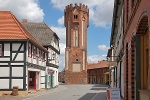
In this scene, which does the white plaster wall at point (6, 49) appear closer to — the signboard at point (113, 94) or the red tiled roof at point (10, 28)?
the red tiled roof at point (10, 28)

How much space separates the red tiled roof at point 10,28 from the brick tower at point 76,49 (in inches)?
1691

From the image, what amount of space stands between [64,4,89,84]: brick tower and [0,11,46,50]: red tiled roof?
4296cm

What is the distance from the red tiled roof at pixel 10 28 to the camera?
26.4m

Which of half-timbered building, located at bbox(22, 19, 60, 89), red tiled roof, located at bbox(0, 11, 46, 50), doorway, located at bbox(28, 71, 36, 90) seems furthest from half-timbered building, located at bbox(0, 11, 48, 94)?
half-timbered building, located at bbox(22, 19, 60, 89)

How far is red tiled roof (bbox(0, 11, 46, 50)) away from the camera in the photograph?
26.4 meters

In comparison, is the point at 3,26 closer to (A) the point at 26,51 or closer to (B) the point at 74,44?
(A) the point at 26,51

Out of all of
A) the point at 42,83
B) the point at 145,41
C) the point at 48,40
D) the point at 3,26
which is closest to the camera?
the point at 145,41

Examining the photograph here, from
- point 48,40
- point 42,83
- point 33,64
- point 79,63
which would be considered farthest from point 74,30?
point 33,64

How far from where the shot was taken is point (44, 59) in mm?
37781

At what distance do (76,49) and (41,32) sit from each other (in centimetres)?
3113

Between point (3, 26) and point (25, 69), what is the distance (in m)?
4.83

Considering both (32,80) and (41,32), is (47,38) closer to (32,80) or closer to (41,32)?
(41,32)

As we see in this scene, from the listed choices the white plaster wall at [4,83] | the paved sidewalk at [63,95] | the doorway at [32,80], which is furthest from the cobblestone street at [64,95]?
the white plaster wall at [4,83]

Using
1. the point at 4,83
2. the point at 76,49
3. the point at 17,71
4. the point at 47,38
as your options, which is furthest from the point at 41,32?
the point at 76,49
